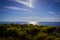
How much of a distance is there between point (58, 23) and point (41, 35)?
136 cm

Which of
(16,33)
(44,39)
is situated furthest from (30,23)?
(44,39)

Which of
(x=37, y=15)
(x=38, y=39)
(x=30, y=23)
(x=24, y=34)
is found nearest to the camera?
(x=38, y=39)

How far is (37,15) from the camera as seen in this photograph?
14.0 feet

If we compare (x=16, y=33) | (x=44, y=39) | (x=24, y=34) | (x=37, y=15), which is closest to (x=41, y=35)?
(x=44, y=39)

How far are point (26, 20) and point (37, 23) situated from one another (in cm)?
40

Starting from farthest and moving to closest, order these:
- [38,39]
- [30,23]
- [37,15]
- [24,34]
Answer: [30,23] → [37,15] → [24,34] → [38,39]

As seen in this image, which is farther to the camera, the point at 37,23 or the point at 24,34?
the point at 37,23

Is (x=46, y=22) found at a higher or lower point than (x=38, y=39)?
higher

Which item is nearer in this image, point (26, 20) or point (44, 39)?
point (44, 39)

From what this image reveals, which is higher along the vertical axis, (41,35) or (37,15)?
(37,15)

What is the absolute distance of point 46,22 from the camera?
4.41 m

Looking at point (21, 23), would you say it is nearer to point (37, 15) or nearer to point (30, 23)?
point (30, 23)

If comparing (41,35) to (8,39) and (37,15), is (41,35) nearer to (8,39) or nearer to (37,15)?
(8,39)

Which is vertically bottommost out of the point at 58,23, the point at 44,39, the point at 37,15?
the point at 44,39
